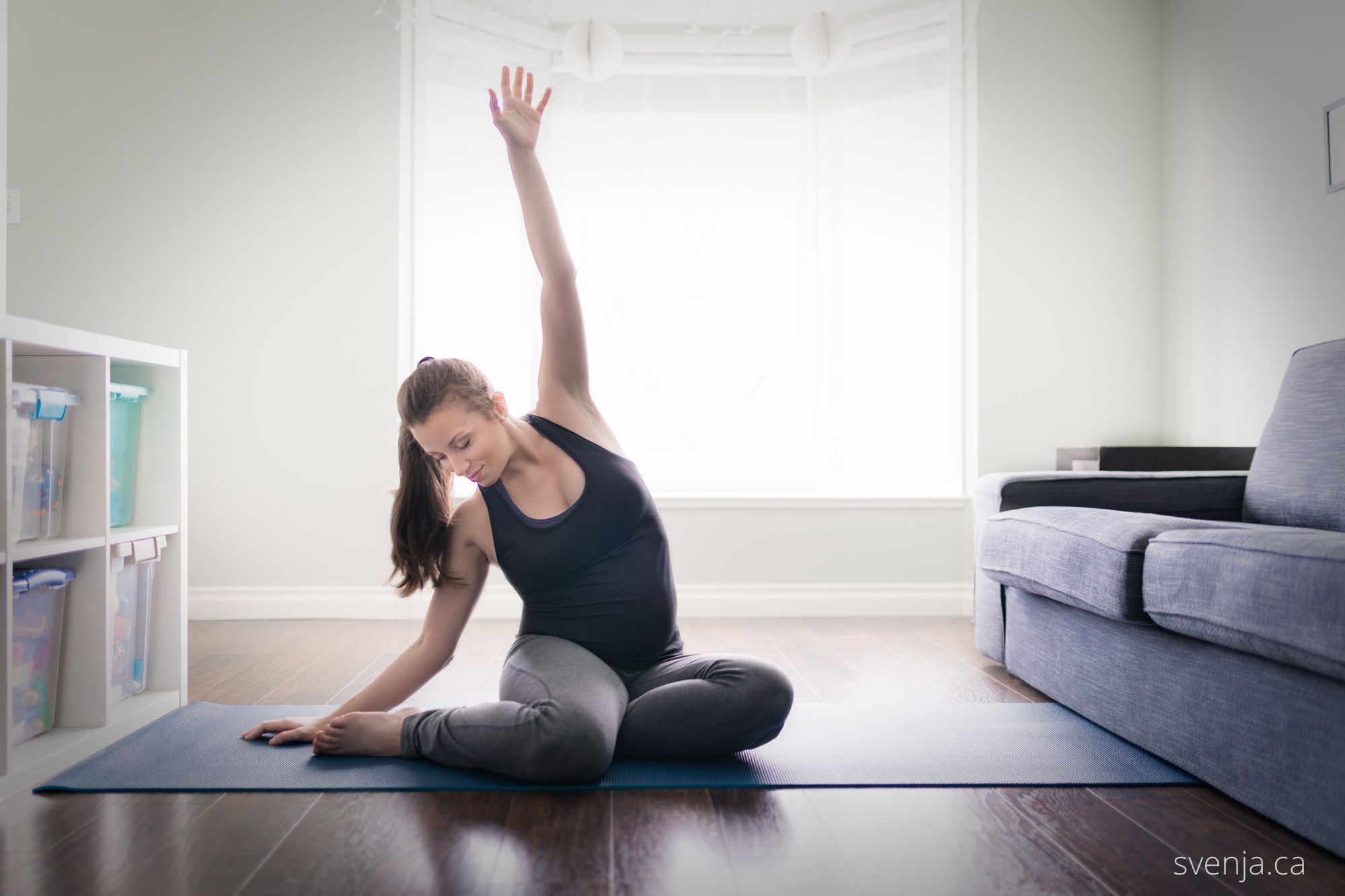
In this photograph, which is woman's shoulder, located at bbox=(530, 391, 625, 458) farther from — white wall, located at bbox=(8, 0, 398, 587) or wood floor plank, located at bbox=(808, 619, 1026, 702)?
white wall, located at bbox=(8, 0, 398, 587)

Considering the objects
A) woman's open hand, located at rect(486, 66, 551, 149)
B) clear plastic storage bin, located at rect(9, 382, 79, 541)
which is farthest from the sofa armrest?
clear plastic storage bin, located at rect(9, 382, 79, 541)

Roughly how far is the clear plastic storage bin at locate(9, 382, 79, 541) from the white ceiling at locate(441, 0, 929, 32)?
8.45 feet

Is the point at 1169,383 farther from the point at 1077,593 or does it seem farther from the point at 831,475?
the point at 1077,593

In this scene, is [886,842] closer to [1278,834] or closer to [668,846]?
[668,846]

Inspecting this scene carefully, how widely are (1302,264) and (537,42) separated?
290cm

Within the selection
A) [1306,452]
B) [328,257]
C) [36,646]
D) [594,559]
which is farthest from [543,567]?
[328,257]

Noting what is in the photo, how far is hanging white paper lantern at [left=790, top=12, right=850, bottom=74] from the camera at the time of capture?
10.9 feet

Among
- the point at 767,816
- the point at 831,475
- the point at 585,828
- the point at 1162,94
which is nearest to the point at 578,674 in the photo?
the point at 585,828

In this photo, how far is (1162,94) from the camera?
366 centimetres

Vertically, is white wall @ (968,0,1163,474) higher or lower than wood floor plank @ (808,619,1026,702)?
higher

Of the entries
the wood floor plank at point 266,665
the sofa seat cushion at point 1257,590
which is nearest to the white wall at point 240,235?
the wood floor plank at point 266,665

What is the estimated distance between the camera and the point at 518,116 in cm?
169

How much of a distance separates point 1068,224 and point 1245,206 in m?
0.64

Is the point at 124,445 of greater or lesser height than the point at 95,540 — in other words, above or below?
above
